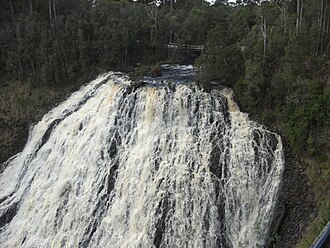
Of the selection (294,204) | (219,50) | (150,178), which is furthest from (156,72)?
(294,204)

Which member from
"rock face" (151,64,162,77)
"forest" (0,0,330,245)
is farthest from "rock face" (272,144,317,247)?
"rock face" (151,64,162,77)

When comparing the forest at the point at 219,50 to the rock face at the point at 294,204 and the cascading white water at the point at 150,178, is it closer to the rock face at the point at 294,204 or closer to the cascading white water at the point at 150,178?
the rock face at the point at 294,204

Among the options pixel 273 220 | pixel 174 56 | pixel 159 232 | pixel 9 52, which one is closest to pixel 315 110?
pixel 273 220

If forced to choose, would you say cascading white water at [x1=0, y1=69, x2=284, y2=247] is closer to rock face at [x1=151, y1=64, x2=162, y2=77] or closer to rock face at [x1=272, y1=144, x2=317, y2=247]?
rock face at [x1=272, y1=144, x2=317, y2=247]

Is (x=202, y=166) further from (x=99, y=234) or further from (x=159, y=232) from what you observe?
(x=99, y=234)

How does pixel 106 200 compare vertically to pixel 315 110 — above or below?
below

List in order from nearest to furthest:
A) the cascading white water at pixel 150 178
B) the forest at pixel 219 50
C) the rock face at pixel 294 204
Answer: the rock face at pixel 294 204
the cascading white water at pixel 150 178
the forest at pixel 219 50

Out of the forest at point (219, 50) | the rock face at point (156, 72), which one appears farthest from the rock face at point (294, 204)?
the rock face at point (156, 72)
